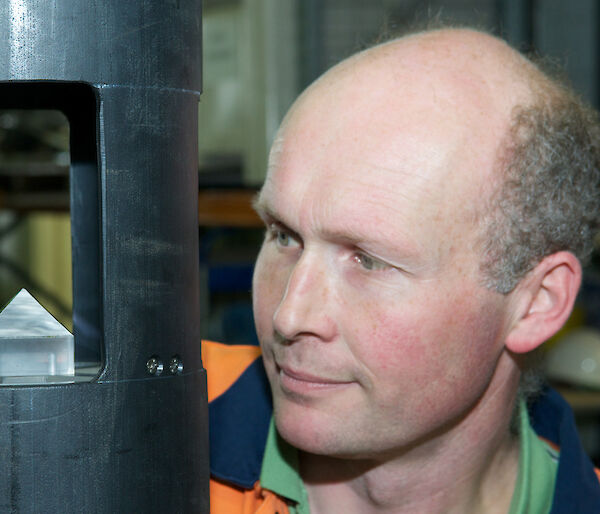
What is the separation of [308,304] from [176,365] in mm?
211

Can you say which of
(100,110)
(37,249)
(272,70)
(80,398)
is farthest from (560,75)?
(37,249)

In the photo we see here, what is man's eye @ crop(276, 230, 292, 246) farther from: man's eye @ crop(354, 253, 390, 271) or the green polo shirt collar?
the green polo shirt collar

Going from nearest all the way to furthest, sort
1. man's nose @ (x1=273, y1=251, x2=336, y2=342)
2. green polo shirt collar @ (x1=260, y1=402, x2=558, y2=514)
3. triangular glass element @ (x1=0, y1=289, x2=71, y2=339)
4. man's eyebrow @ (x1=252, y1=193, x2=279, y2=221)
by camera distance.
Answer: triangular glass element @ (x1=0, y1=289, x2=71, y2=339), man's nose @ (x1=273, y1=251, x2=336, y2=342), man's eyebrow @ (x1=252, y1=193, x2=279, y2=221), green polo shirt collar @ (x1=260, y1=402, x2=558, y2=514)

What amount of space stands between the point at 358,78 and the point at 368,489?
56 centimetres

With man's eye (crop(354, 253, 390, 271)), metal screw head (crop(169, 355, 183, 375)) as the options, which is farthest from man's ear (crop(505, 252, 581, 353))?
metal screw head (crop(169, 355, 183, 375))

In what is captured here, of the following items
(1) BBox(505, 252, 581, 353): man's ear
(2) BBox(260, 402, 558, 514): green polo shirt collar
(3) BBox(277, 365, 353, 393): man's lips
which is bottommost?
(2) BBox(260, 402, 558, 514): green polo shirt collar

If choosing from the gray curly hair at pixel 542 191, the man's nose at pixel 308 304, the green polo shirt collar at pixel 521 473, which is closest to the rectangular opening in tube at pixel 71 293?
the man's nose at pixel 308 304

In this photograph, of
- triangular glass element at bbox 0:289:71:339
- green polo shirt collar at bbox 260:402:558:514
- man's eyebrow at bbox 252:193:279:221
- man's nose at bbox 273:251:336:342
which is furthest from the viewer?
green polo shirt collar at bbox 260:402:558:514

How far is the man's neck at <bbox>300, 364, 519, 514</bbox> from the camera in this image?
122 cm

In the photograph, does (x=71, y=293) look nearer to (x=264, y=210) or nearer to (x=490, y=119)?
(x=264, y=210)

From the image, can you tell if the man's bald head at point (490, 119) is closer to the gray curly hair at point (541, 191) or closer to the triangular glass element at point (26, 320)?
the gray curly hair at point (541, 191)

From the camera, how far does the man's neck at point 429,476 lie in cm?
122

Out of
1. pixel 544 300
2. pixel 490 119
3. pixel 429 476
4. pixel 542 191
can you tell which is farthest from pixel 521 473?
pixel 490 119

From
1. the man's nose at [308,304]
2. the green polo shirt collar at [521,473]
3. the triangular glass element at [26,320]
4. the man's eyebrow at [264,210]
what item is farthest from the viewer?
the green polo shirt collar at [521,473]
